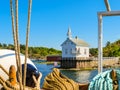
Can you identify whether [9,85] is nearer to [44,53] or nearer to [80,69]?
[80,69]

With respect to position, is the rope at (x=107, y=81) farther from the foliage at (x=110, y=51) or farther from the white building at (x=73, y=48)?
the foliage at (x=110, y=51)

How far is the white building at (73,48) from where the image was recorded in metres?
90.2

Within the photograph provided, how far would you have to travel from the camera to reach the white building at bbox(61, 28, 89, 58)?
90.2 m

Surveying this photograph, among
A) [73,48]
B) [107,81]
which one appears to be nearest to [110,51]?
[73,48]

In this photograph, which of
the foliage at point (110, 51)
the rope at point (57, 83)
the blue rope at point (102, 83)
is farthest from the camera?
the foliage at point (110, 51)

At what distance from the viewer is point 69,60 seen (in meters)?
90.5

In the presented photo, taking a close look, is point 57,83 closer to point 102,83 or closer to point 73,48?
point 102,83

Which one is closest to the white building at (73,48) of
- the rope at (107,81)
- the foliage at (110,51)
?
the foliage at (110,51)

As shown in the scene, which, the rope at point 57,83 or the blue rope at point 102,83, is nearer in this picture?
the rope at point 57,83

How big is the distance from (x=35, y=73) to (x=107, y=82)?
3.74 feet

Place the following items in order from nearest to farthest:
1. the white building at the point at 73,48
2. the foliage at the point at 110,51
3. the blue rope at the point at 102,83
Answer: the blue rope at the point at 102,83 → the white building at the point at 73,48 → the foliage at the point at 110,51

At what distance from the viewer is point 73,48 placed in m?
90.2

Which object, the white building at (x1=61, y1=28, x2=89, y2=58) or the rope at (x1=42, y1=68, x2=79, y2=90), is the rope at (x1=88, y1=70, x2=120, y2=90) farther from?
the white building at (x1=61, y1=28, x2=89, y2=58)

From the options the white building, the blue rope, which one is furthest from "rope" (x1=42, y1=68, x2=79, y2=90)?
the white building
